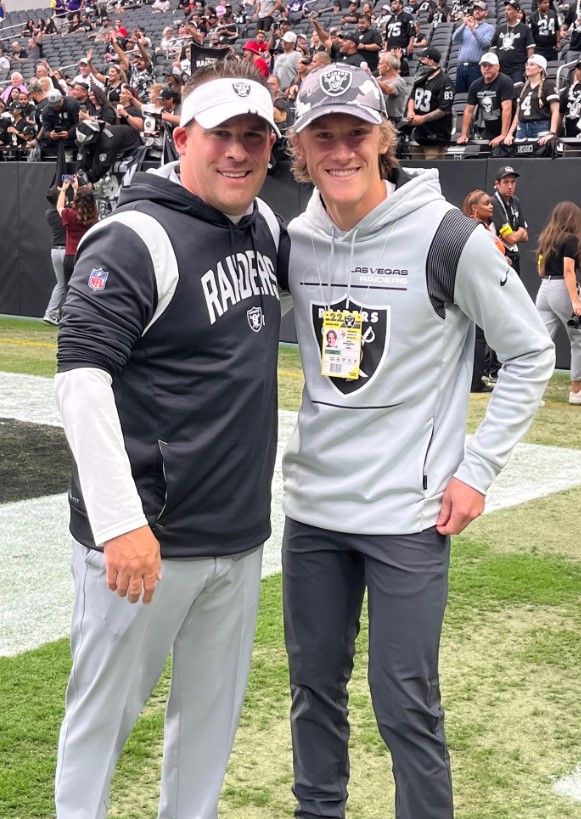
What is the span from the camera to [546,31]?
612 inches

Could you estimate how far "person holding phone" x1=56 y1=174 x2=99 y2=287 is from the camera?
13.4 metres

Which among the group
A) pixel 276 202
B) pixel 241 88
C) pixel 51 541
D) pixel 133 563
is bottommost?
pixel 51 541

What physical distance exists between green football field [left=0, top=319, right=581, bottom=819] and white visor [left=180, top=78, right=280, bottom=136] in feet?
6.23

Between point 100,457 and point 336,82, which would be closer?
point 100,457

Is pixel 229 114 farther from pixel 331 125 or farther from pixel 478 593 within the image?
pixel 478 593

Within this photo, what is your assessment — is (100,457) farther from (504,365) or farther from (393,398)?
(504,365)

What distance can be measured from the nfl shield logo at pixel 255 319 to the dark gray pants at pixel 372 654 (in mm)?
510

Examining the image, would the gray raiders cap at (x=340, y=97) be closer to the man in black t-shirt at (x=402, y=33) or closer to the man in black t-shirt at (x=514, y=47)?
the man in black t-shirt at (x=514, y=47)

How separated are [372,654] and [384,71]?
12.1 metres

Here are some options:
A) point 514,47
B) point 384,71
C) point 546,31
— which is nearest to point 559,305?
point 384,71

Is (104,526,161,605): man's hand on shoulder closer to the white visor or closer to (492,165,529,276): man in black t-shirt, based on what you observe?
the white visor

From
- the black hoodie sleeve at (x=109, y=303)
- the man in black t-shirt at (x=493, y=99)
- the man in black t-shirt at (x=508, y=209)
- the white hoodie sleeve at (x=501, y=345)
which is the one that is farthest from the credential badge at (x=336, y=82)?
the man in black t-shirt at (x=493, y=99)

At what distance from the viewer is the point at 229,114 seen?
2.27 meters

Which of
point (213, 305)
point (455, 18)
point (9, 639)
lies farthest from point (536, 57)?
point (213, 305)
